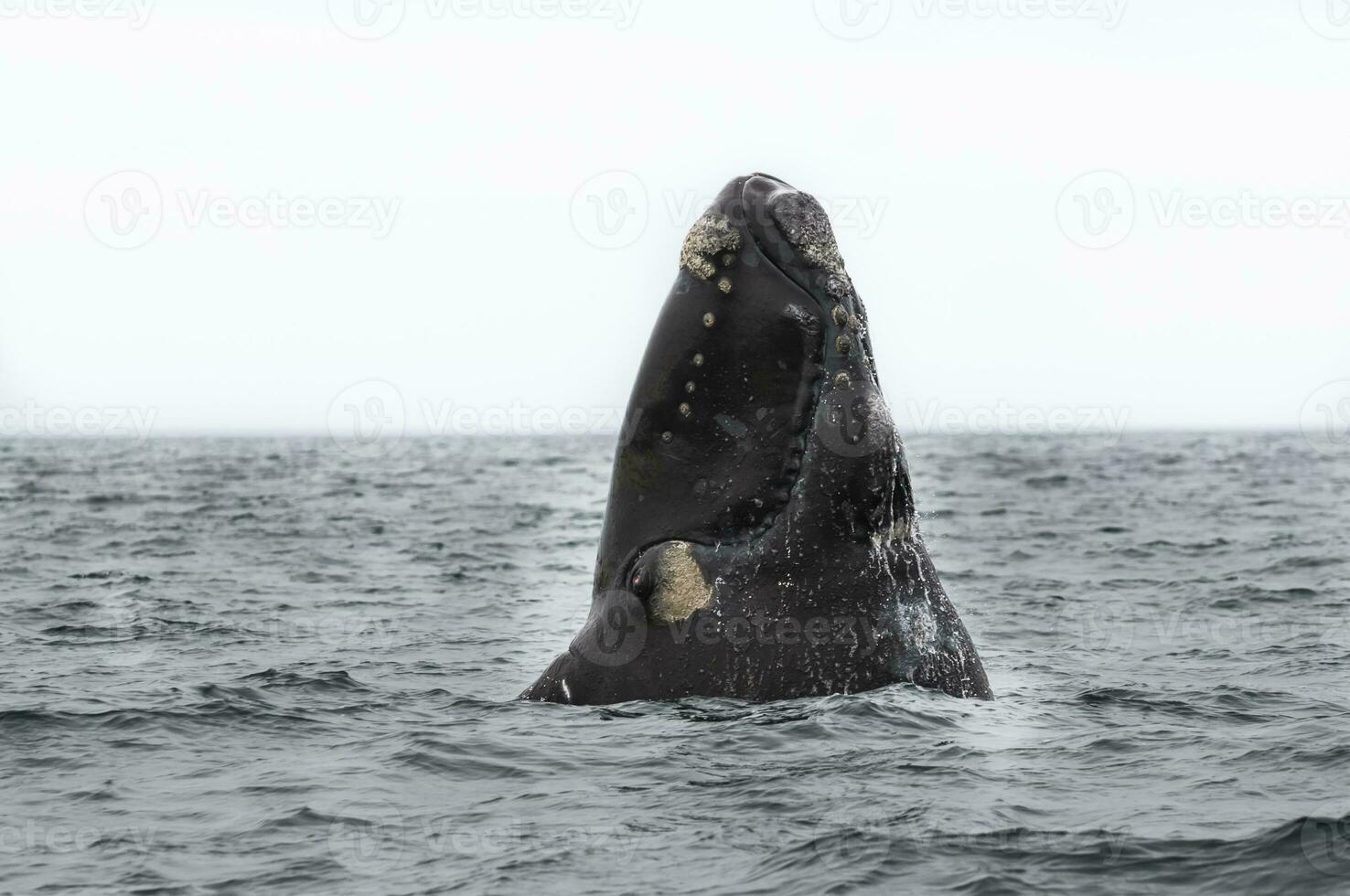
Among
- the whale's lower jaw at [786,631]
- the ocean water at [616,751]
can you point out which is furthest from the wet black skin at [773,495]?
the ocean water at [616,751]

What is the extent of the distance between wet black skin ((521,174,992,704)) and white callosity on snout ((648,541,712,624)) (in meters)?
0.02

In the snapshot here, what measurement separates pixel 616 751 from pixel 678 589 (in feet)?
2.52

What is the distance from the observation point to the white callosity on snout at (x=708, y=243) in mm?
7238

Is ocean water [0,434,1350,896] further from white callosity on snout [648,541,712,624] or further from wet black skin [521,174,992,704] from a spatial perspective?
white callosity on snout [648,541,712,624]

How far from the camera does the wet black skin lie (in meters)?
7.12

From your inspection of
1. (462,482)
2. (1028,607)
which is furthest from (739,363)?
(462,482)

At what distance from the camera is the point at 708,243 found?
7.26 m

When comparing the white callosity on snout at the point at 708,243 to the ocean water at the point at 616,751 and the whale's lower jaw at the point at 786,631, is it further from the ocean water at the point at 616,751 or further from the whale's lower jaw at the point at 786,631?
the ocean water at the point at 616,751

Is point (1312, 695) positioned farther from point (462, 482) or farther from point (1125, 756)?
point (462, 482)

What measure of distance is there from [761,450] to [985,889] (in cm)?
247

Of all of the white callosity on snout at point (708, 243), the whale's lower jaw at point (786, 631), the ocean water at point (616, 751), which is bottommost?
the ocean water at point (616, 751)

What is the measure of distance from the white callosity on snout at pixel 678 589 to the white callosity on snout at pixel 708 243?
1.26m

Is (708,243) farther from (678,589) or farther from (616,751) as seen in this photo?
(616,751)

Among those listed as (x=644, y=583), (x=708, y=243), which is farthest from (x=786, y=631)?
(x=708, y=243)
